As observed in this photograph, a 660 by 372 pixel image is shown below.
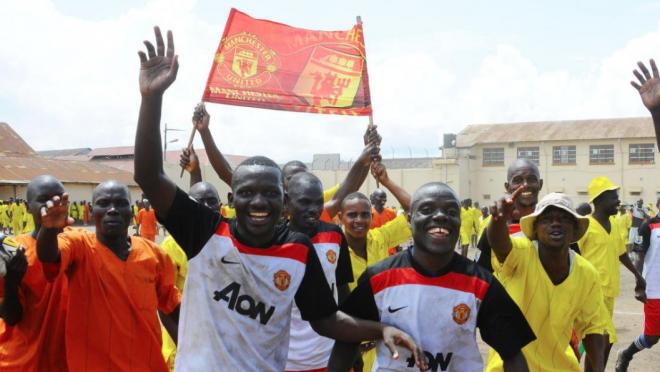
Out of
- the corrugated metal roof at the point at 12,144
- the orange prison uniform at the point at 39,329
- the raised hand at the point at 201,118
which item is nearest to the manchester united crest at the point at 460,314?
the orange prison uniform at the point at 39,329

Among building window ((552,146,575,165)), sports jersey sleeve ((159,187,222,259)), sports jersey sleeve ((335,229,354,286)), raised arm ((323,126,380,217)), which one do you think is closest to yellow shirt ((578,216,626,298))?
raised arm ((323,126,380,217))

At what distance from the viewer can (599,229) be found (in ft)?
21.5

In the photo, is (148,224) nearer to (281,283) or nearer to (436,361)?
(281,283)

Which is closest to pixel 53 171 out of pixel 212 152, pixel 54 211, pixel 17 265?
pixel 212 152

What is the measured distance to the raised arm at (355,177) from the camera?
532cm

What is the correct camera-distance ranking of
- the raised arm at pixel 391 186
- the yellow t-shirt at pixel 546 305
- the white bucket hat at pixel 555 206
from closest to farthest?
the yellow t-shirt at pixel 546 305 → the white bucket hat at pixel 555 206 → the raised arm at pixel 391 186

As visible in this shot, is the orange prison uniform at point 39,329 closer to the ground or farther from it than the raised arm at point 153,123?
closer to the ground

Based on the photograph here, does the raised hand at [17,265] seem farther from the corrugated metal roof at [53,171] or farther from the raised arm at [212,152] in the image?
the corrugated metal roof at [53,171]

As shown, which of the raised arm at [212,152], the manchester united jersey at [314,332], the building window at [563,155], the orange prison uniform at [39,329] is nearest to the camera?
the orange prison uniform at [39,329]

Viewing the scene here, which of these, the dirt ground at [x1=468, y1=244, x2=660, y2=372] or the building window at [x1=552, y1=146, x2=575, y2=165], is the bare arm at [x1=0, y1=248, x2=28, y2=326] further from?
the building window at [x1=552, y1=146, x2=575, y2=165]

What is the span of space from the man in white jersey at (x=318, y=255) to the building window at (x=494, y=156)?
39929 millimetres

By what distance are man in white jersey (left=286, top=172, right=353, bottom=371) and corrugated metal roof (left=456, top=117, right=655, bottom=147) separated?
3939cm

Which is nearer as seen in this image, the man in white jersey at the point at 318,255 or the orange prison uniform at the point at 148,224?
the man in white jersey at the point at 318,255

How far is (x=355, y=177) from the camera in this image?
5.41 metres
